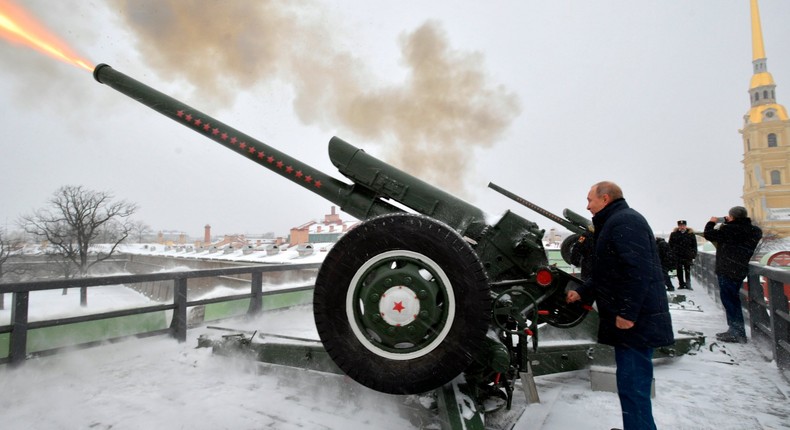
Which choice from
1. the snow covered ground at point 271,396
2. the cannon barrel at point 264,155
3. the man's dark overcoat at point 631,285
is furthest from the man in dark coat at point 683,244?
the cannon barrel at point 264,155

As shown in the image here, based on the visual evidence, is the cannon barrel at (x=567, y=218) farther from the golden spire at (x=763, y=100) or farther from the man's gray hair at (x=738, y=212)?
the golden spire at (x=763, y=100)

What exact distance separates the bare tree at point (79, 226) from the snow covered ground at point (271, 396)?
29.4 meters

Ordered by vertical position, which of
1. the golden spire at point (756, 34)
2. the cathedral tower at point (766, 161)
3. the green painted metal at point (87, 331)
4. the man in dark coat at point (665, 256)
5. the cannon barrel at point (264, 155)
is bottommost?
the green painted metal at point (87, 331)

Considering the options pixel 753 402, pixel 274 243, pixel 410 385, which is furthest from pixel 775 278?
pixel 274 243

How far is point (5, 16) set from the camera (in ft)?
14.7

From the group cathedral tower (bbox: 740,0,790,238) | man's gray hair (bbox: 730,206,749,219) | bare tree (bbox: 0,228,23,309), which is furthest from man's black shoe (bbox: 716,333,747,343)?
cathedral tower (bbox: 740,0,790,238)

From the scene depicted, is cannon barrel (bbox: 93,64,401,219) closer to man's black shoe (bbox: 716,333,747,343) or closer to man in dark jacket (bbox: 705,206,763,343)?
man in dark jacket (bbox: 705,206,763,343)

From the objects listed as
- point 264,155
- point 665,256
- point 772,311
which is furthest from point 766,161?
point 264,155

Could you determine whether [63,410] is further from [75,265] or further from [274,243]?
[75,265]

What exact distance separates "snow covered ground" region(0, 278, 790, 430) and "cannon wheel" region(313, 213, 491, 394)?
73 centimetres

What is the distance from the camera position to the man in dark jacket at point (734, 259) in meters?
4.39

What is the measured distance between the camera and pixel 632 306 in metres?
2.07

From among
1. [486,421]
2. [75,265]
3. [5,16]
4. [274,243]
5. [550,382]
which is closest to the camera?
[486,421]

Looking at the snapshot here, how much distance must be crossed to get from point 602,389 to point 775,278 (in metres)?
2.01
